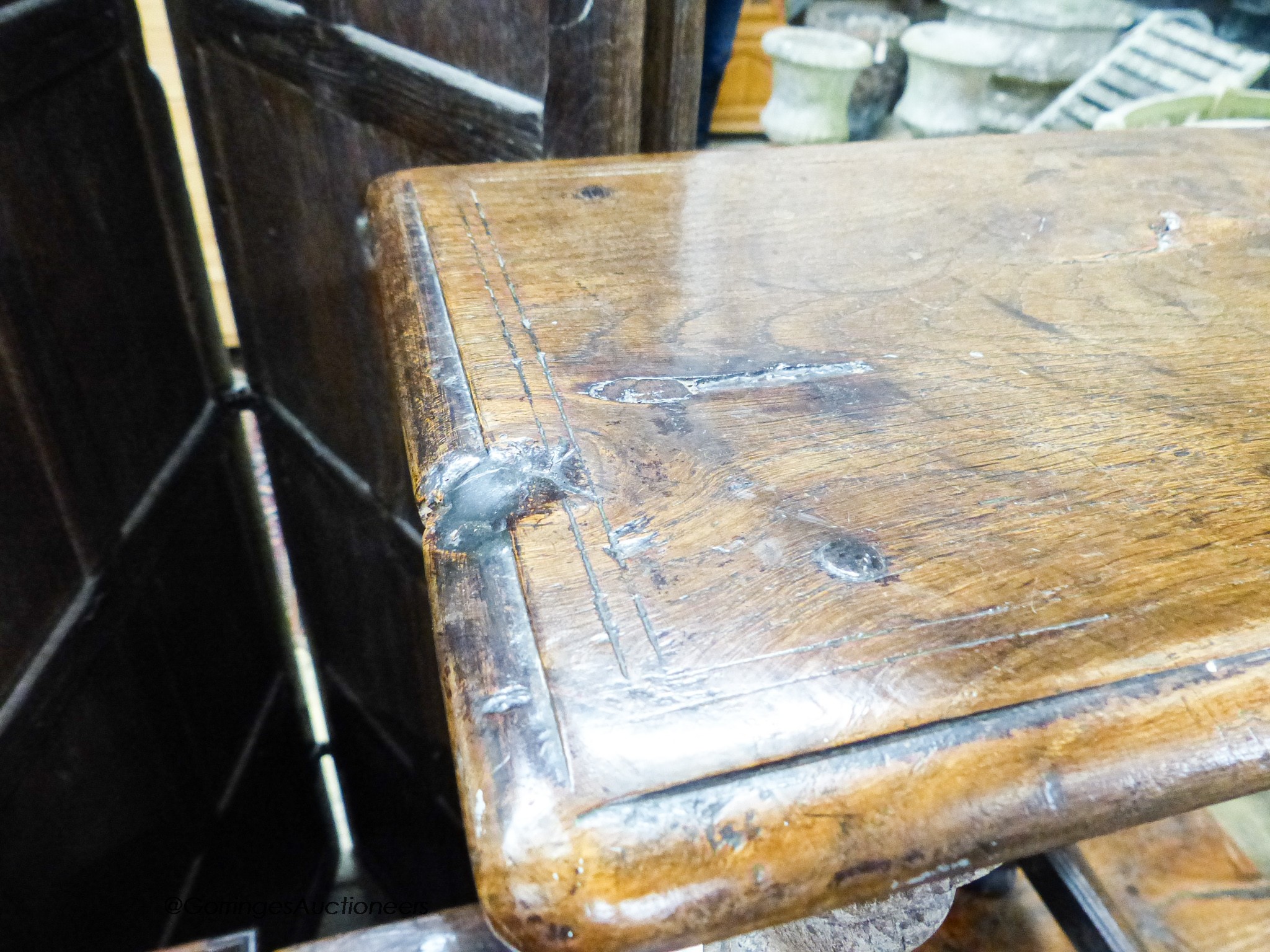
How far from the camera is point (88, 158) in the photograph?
4.02 feet

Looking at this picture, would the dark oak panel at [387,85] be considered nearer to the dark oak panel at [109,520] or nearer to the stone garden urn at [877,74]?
the dark oak panel at [109,520]

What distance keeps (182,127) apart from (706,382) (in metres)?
2.64

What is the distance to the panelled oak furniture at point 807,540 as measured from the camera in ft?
1.00

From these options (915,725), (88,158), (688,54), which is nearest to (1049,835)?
(915,725)

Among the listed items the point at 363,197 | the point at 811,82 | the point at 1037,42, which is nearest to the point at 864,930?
the point at 363,197

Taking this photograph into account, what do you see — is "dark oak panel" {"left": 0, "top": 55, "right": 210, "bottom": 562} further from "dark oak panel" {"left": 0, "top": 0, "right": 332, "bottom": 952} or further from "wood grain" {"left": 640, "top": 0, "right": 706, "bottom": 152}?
"wood grain" {"left": 640, "top": 0, "right": 706, "bottom": 152}

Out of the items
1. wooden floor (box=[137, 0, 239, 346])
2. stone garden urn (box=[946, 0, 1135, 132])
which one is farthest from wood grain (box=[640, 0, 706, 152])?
stone garden urn (box=[946, 0, 1135, 132])

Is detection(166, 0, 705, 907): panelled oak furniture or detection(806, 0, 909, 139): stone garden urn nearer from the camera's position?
detection(166, 0, 705, 907): panelled oak furniture

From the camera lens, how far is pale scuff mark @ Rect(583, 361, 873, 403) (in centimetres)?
48

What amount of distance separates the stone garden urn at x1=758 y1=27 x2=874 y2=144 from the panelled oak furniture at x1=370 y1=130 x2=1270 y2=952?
5.54 feet

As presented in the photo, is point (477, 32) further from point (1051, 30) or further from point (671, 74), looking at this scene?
point (1051, 30)

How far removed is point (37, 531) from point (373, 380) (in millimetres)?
505

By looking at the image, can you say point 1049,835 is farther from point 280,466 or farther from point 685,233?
point 280,466

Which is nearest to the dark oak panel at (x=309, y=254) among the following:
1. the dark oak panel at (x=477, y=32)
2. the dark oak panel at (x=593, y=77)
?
the dark oak panel at (x=477, y=32)
